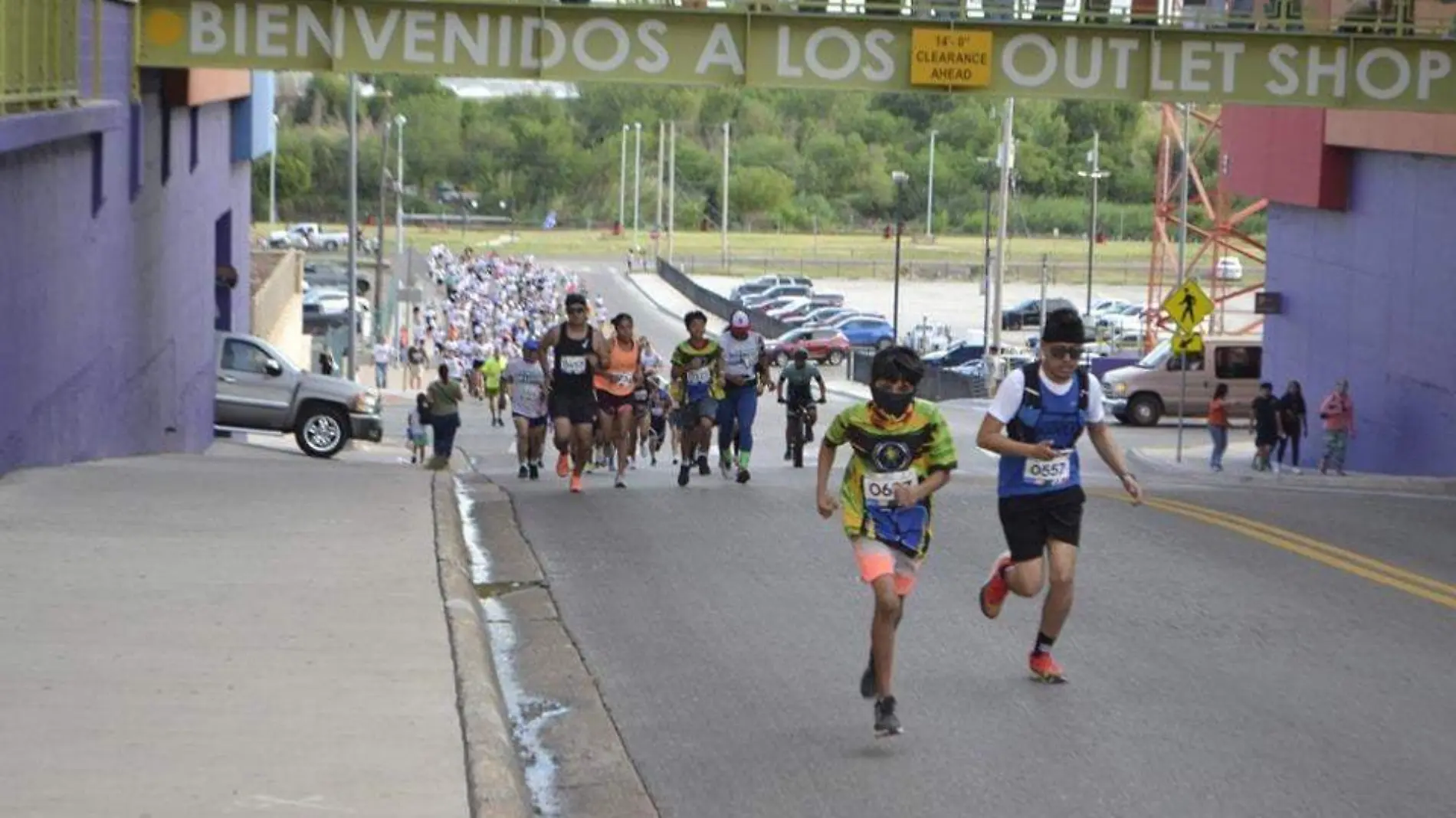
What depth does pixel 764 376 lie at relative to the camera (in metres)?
21.4

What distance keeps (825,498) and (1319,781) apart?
232cm

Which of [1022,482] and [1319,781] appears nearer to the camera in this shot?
[1319,781]

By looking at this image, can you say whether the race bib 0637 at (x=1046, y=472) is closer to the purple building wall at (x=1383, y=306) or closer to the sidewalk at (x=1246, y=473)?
the sidewalk at (x=1246, y=473)

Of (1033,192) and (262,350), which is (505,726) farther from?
(1033,192)

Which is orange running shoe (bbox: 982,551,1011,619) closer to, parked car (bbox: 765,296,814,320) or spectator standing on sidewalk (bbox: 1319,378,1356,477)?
spectator standing on sidewalk (bbox: 1319,378,1356,477)

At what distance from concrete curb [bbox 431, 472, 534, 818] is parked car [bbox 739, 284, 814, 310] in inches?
3309

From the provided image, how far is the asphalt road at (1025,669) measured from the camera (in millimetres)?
8859

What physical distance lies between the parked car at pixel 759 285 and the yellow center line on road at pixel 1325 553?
271 feet

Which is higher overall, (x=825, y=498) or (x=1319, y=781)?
(x=825, y=498)

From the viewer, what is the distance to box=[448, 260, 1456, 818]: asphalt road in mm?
8859

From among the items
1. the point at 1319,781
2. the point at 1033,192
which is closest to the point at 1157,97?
the point at 1319,781

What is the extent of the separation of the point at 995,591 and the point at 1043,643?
1.07 ft

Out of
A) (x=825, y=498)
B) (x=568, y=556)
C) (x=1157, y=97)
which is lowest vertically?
(x=568, y=556)

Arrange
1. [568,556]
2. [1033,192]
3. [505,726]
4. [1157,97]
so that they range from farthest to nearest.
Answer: [1033,192] → [1157,97] → [568,556] → [505,726]
